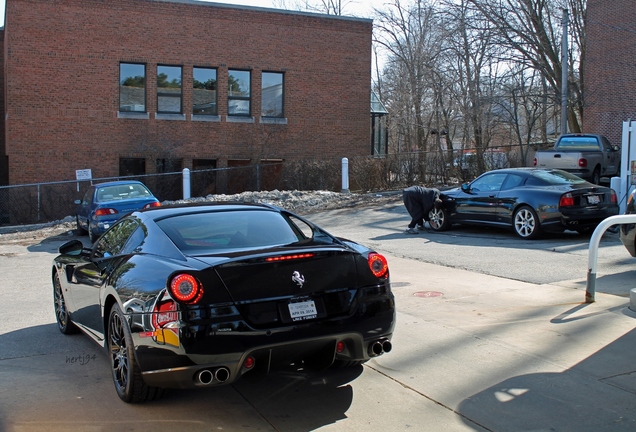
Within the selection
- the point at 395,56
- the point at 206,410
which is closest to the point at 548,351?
the point at 206,410

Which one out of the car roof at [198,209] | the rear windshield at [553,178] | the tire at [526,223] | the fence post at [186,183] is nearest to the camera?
the car roof at [198,209]

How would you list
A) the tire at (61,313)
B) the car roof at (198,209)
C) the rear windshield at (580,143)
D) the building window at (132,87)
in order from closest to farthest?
the car roof at (198,209) → the tire at (61,313) → the rear windshield at (580,143) → the building window at (132,87)

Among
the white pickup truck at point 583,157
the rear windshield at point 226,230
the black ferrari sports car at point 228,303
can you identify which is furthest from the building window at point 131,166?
the rear windshield at point 226,230

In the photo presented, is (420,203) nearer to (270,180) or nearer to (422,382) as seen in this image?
(422,382)

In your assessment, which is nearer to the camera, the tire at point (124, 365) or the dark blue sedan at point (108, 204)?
the tire at point (124, 365)

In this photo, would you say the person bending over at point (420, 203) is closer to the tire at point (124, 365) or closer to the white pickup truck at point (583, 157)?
the white pickup truck at point (583, 157)

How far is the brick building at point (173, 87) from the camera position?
83.9 ft

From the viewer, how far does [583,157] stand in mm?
21016

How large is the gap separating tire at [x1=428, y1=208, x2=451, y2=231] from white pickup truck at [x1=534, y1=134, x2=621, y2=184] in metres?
7.77

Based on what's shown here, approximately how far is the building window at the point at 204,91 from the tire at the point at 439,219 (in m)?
15.4

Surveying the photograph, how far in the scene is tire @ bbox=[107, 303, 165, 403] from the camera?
15.1 feet

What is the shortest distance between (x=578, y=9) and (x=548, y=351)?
1287 inches

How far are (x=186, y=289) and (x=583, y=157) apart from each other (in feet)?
63.3

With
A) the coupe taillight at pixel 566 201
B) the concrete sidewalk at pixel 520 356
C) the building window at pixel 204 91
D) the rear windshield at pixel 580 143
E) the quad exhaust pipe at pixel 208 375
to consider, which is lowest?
Answer: the concrete sidewalk at pixel 520 356
